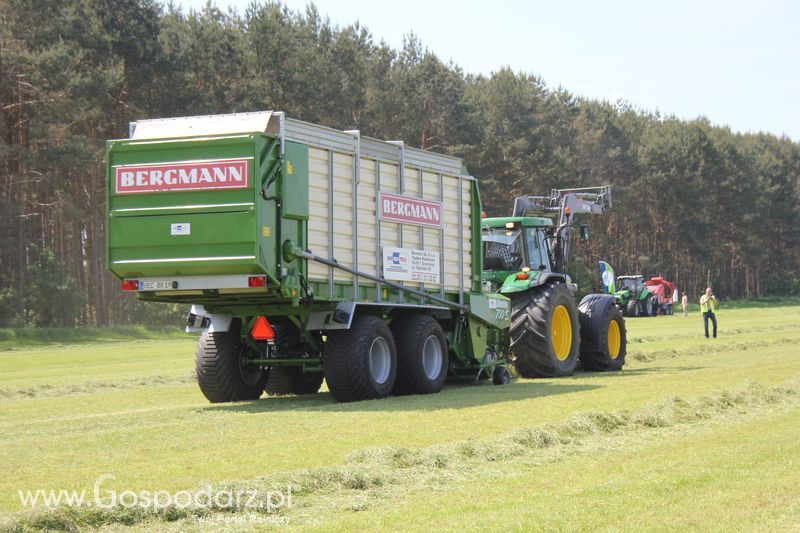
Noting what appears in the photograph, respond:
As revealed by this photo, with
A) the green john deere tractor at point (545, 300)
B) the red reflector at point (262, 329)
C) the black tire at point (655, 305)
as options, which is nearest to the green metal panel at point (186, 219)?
the red reflector at point (262, 329)

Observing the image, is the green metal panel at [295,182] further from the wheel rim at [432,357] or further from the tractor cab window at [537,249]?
the tractor cab window at [537,249]

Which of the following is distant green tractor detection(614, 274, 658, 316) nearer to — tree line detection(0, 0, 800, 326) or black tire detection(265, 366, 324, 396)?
tree line detection(0, 0, 800, 326)

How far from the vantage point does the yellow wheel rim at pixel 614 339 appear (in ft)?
71.9

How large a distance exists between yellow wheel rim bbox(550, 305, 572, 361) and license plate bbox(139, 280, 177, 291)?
27.2ft

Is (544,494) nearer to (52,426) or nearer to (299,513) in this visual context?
(299,513)

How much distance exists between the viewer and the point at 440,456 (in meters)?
9.28

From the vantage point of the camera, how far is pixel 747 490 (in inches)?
312

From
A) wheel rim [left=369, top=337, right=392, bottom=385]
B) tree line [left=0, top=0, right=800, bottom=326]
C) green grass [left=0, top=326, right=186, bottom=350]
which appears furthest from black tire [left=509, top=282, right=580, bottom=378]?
tree line [left=0, top=0, right=800, bottom=326]

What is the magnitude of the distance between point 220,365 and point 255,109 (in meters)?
32.7

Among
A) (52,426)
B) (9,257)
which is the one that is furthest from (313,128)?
(9,257)

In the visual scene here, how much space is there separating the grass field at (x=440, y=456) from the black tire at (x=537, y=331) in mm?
1417

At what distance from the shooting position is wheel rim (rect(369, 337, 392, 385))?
15.3 metres

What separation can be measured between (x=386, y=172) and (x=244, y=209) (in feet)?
10.5

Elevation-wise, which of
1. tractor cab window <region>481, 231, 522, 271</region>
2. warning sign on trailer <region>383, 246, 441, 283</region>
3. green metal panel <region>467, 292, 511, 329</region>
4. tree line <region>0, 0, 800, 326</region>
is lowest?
green metal panel <region>467, 292, 511, 329</region>
